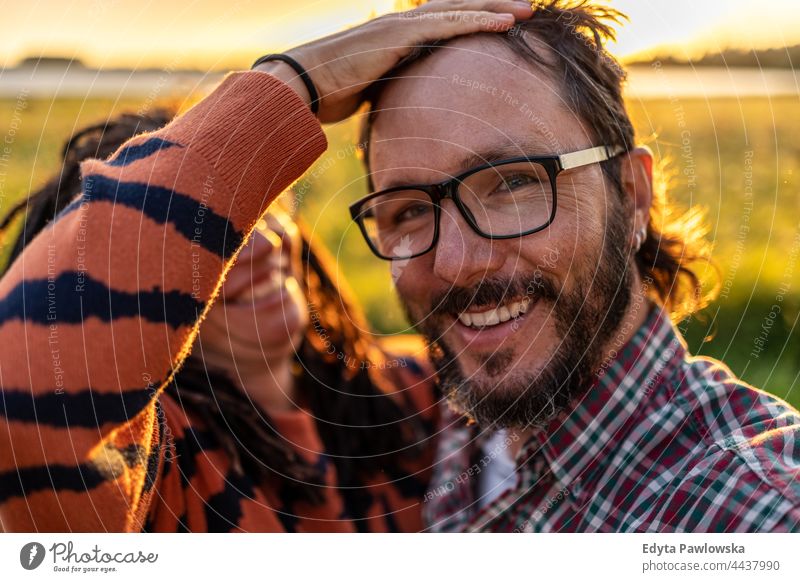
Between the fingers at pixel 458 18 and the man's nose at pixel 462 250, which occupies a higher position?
the fingers at pixel 458 18

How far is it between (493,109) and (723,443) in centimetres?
71

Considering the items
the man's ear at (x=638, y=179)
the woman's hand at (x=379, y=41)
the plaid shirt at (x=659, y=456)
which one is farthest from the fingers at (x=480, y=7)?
the plaid shirt at (x=659, y=456)

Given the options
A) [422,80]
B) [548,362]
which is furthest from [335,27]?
[548,362]

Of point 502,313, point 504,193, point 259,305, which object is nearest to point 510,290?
point 502,313

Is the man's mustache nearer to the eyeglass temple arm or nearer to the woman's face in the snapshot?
the eyeglass temple arm

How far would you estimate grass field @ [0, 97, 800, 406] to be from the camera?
2490 mm

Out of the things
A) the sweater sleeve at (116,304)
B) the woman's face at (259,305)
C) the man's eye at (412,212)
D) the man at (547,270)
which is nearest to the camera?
the sweater sleeve at (116,304)

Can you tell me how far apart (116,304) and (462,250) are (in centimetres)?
62

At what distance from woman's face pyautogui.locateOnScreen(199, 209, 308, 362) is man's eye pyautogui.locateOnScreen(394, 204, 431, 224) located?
485 millimetres

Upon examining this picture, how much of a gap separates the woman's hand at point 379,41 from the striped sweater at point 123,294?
0.11 meters

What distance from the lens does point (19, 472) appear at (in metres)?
1.23

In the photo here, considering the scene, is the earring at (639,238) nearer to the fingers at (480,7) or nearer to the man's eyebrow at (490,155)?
the man's eyebrow at (490,155)

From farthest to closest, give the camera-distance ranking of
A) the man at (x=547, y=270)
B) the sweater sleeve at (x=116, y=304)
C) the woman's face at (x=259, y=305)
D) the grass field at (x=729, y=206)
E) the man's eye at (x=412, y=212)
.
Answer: the grass field at (x=729, y=206) < the woman's face at (x=259, y=305) < the man's eye at (x=412, y=212) < the man at (x=547, y=270) < the sweater sleeve at (x=116, y=304)

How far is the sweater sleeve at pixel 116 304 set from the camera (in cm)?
122
